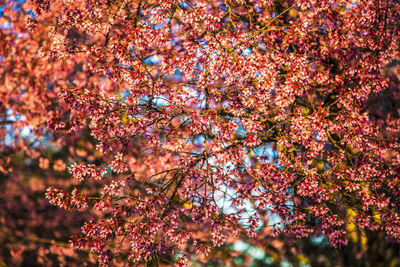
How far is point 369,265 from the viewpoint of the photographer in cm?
723

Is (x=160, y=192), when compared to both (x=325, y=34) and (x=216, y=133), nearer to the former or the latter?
(x=216, y=133)

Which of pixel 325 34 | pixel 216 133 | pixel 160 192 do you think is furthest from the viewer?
pixel 325 34

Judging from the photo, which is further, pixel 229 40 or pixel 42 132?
pixel 42 132

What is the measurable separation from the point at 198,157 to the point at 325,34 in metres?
4.35

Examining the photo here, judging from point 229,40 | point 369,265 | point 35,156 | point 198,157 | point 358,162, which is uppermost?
point 35,156

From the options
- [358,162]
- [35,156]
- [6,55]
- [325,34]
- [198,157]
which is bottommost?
[198,157]

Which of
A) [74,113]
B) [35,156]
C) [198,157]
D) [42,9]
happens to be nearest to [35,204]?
[35,156]

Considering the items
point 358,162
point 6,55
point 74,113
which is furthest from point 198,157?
point 6,55

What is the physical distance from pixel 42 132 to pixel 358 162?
10020 mm

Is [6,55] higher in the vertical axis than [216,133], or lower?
higher

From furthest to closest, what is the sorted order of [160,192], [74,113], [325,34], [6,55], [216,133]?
[6,55]
[74,113]
[325,34]
[160,192]
[216,133]

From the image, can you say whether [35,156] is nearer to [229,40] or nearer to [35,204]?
[35,204]

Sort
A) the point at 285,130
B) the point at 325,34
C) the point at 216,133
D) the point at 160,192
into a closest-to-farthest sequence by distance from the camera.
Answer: the point at 216,133 → the point at 160,192 → the point at 285,130 → the point at 325,34

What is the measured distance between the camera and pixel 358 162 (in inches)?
229
